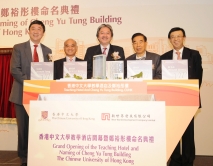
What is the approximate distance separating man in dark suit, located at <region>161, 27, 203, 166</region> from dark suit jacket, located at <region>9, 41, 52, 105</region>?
1587 mm

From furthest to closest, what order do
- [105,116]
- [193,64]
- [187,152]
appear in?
[193,64] → [187,152] → [105,116]

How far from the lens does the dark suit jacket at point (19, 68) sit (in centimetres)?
251

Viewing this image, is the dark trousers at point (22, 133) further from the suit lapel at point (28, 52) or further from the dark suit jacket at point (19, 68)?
the suit lapel at point (28, 52)

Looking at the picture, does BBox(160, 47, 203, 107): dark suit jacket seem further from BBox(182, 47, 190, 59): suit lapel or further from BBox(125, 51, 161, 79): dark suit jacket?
BBox(125, 51, 161, 79): dark suit jacket

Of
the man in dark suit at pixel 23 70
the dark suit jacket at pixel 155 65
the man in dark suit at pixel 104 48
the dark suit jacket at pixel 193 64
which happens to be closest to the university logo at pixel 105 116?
the dark suit jacket at pixel 155 65

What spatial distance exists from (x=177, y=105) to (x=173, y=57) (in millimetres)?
1183

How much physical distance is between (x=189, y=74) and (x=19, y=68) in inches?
74.7

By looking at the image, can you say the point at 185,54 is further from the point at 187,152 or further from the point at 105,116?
the point at 105,116

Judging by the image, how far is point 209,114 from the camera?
11.2 feet

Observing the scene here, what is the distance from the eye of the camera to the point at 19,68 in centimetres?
257

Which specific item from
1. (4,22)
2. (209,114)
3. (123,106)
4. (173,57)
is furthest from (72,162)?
(4,22)

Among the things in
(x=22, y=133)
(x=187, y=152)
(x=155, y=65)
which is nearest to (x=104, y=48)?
(x=155, y=65)

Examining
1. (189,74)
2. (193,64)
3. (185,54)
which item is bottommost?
(189,74)

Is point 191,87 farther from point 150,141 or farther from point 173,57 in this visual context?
point 173,57
